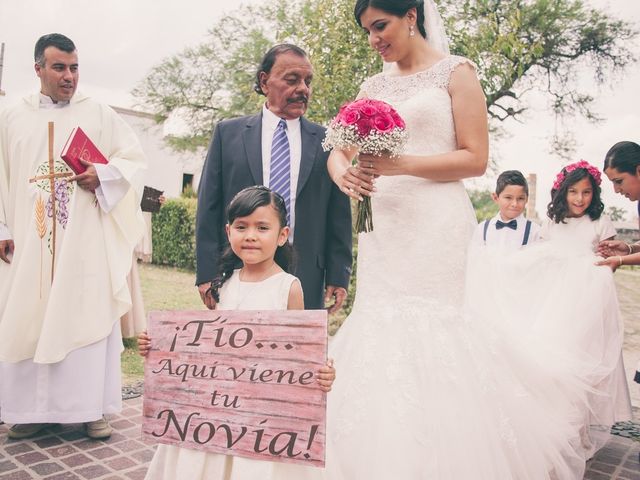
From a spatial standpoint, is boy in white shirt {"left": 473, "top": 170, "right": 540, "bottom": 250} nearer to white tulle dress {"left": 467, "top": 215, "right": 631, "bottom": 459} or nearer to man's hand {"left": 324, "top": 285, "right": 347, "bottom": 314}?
white tulle dress {"left": 467, "top": 215, "right": 631, "bottom": 459}

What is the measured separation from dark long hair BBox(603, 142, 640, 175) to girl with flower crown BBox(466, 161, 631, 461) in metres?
0.57

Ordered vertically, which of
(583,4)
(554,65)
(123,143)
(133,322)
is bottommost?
(133,322)

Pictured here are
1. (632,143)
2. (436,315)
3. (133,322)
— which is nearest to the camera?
(436,315)

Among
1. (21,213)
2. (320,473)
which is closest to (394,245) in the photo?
(320,473)

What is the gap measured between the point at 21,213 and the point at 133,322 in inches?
111

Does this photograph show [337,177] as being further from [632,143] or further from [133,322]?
[133,322]

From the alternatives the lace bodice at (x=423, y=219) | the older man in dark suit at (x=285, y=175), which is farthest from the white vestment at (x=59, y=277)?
the lace bodice at (x=423, y=219)

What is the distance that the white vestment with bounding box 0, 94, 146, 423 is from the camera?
402 centimetres

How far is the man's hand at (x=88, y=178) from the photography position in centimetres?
403

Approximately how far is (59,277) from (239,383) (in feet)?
7.23

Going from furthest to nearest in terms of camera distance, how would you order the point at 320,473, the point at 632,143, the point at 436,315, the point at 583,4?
the point at 583,4, the point at 632,143, the point at 436,315, the point at 320,473

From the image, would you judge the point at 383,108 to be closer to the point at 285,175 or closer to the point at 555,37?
the point at 285,175

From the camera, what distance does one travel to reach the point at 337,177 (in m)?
3.04

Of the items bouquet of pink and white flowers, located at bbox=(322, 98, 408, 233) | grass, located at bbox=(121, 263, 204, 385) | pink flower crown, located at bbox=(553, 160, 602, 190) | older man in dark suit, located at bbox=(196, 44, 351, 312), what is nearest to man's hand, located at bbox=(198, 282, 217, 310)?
older man in dark suit, located at bbox=(196, 44, 351, 312)
